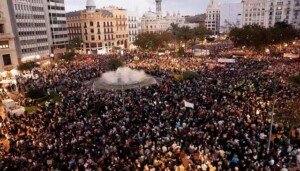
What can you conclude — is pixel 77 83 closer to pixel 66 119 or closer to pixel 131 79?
pixel 131 79

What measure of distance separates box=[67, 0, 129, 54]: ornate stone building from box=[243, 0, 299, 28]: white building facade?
2532 inches

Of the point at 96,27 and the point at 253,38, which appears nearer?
the point at 253,38

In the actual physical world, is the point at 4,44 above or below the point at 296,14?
below

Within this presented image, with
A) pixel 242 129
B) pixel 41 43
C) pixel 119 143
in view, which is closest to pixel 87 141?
pixel 119 143

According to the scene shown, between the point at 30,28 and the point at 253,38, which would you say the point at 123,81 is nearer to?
the point at 253,38

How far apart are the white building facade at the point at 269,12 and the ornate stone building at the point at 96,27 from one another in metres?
64.3

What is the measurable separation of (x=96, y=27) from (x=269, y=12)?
247 feet

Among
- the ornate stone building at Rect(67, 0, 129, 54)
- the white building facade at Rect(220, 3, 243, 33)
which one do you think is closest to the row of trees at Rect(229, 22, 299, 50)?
the ornate stone building at Rect(67, 0, 129, 54)

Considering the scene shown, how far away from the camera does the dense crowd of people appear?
561 inches

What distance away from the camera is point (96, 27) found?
86.4 metres

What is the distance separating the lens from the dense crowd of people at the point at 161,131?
14.2 m

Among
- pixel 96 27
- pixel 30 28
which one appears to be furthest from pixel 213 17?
pixel 30 28

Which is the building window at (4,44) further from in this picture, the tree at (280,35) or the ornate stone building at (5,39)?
the tree at (280,35)

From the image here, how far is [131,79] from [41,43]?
43.3 metres
